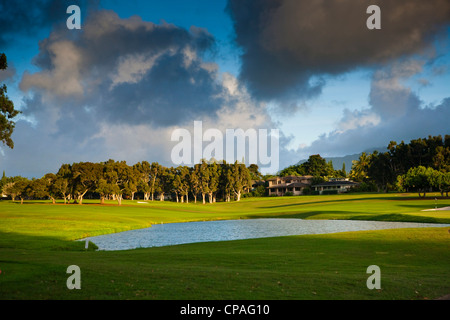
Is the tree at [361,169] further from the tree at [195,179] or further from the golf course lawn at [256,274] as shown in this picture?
the golf course lawn at [256,274]

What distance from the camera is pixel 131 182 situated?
10938cm

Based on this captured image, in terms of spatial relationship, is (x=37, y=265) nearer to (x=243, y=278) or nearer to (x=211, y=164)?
(x=243, y=278)

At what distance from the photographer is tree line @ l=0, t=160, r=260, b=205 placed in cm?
10169

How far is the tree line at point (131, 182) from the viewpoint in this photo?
102m

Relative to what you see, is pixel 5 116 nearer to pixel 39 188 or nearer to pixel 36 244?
pixel 36 244

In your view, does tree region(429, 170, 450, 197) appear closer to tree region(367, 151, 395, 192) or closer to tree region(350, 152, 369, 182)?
tree region(367, 151, 395, 192)

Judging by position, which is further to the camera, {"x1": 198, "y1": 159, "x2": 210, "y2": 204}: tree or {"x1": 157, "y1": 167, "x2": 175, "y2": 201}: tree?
{"x1": 157, "y1": 167, "x2": 175, "y2": 201}: tree

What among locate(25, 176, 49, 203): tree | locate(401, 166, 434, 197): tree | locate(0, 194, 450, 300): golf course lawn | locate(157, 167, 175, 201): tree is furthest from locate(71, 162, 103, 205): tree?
locate(401, 166, 434, 197): tree

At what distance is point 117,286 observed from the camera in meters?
12.1

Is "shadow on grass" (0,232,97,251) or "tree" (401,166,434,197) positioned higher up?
"tree" (401,166,434,197)

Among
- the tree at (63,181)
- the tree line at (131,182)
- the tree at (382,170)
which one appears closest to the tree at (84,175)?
the tree line at (131,182)

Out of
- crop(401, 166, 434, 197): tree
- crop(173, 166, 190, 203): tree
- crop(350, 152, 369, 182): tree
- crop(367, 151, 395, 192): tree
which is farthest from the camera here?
crop(350, 152, 369, 182): tree
